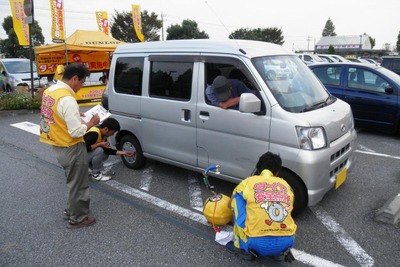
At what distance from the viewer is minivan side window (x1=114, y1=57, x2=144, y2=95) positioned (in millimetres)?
4434

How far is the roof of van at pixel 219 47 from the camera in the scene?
137 inches

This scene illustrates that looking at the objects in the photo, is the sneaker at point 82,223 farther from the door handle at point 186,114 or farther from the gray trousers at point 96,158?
the door handle at point 186,114

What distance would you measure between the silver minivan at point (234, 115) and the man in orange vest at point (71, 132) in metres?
1.18

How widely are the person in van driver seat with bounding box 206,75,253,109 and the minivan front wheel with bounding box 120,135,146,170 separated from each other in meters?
1.60

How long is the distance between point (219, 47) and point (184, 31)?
136 feet

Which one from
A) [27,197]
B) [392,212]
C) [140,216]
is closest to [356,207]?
[392,212]

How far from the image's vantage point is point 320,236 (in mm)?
3049

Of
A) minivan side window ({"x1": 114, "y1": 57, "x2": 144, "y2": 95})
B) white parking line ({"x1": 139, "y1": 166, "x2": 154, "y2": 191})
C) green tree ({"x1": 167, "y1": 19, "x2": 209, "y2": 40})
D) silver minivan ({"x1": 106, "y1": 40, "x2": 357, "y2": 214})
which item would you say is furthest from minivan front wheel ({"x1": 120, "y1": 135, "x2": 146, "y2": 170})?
green tree ({"x1": 167, "y1": 19, "x2": 209, "y2": 40})

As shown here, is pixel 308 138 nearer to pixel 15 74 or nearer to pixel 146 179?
pixel 146 179

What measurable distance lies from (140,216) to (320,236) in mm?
1906

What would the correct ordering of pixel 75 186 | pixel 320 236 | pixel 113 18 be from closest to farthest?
pixel 320 236
pixel 75 186
pixel 113 18

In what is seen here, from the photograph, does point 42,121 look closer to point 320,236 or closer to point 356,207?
point 320,236

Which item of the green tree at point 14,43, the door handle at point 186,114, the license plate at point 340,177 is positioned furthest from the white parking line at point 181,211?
the green tree at point 14,43

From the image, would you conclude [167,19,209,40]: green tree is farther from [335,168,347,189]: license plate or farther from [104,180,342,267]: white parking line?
[335,168,347,189]: license plate
